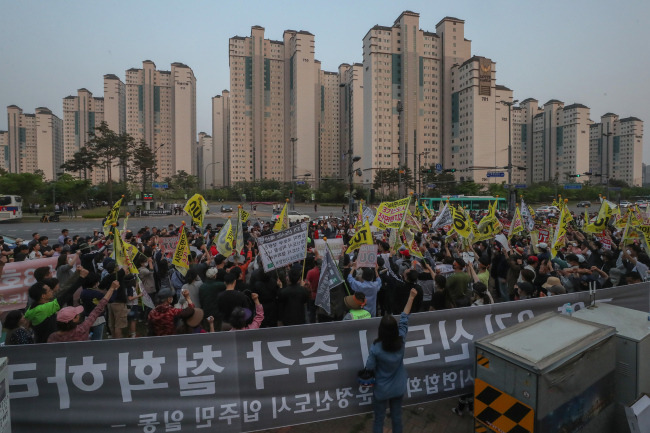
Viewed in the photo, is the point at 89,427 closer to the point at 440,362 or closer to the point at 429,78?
the point at 440,362

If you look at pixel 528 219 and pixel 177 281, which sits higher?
pixel 528 219

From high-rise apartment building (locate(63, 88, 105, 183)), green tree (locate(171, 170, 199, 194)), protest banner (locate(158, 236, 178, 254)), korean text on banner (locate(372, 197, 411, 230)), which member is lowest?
protest banner (locate(158, 236, 178, 254))

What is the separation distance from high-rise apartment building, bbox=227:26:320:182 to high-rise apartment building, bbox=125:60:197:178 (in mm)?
20591

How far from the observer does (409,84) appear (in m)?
90.3

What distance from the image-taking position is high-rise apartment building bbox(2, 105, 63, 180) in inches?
4818

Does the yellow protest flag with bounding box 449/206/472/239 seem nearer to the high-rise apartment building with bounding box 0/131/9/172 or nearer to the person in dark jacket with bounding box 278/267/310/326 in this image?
the person in dark jacket with bounding box 278/267/310/326

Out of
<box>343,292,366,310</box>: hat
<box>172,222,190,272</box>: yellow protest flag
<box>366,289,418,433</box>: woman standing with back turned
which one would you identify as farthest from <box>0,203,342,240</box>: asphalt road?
<box>366,289,418,433</box>: woman standing with back turned

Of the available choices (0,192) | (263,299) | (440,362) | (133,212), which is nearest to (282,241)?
(263,299)

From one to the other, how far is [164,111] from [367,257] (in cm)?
12800

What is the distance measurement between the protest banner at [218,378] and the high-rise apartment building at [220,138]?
125m

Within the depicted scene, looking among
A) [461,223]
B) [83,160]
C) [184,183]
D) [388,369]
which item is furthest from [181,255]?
[184,183]

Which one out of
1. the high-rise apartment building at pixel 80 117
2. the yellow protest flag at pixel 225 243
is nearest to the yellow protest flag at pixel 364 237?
the yellow protest flag at pixel 225 243

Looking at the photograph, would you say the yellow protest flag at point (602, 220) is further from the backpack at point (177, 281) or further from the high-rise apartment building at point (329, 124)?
the high-rise apartment building at point (329, 124)

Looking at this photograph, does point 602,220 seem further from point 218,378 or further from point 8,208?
point 8,208
